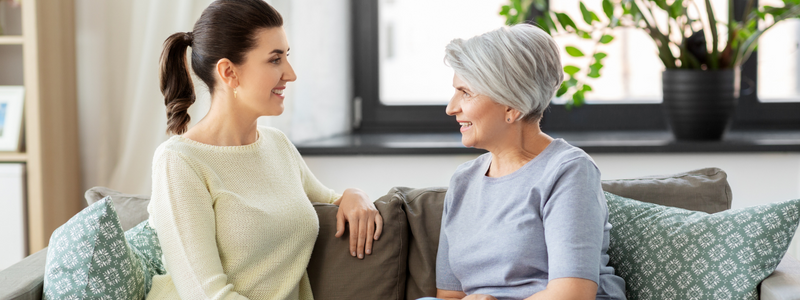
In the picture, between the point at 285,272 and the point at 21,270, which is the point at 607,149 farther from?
the point at 21,270

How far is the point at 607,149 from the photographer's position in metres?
2.48

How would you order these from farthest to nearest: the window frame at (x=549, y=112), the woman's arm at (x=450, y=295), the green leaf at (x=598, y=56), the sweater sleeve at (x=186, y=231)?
1. the window frame at (x=549, y=112)
2. the green leaf at (x=598, y=56)
3. the woman's arm at (x=450, y=295)
4. the sweater sleeve at (x=186, y=231)

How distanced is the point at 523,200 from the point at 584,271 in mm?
208

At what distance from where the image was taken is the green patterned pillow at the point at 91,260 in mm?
1356

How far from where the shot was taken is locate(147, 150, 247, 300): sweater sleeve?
134cm

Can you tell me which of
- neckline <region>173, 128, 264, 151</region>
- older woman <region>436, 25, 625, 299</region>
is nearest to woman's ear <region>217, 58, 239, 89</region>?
neckline <region>173, 128, 264, 151</region>

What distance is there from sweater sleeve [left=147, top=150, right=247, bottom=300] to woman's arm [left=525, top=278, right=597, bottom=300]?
64cm

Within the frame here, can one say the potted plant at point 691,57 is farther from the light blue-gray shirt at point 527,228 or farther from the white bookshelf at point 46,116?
the white bookshelf at point 46,116

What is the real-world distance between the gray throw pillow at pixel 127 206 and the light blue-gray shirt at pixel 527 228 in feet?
2.69

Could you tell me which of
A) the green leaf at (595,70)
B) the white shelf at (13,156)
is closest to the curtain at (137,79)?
the white shelf at (13,156)

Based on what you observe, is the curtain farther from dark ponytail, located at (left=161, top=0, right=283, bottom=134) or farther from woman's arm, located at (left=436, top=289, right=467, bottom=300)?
woman's arm, located at (left=436, top=289, right=467, bottom=300)

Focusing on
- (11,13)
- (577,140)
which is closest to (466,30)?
(577,140)

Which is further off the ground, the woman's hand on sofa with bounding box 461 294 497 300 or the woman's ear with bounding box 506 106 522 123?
the woman's ear with bounding box 506 106 522 123

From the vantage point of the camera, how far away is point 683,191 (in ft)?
5.74
